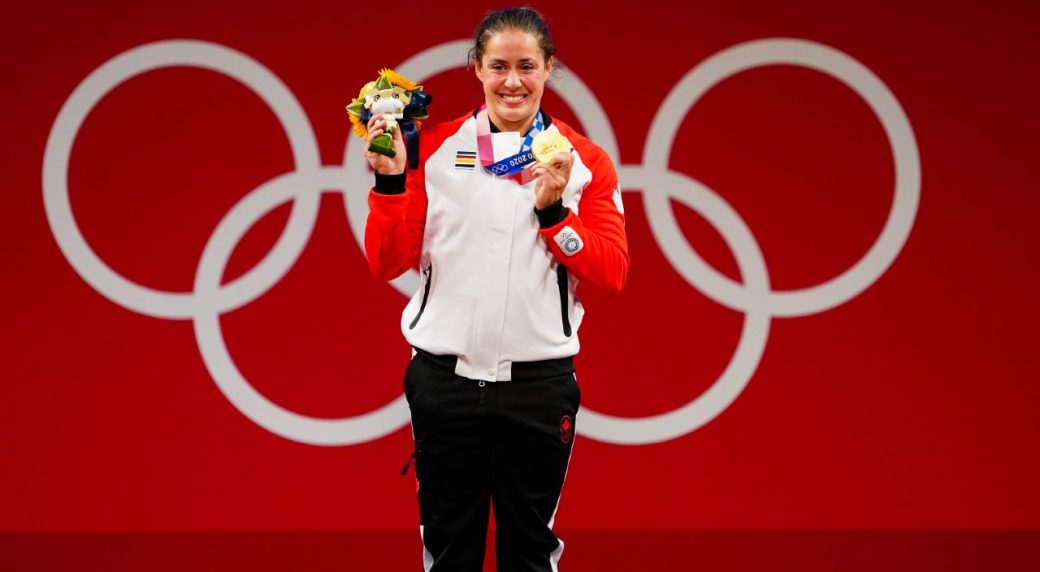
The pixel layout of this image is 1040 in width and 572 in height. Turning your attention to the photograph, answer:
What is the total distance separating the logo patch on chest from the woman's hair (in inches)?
7.5

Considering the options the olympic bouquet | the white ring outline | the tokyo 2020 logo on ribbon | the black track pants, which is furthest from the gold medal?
the white ring outline

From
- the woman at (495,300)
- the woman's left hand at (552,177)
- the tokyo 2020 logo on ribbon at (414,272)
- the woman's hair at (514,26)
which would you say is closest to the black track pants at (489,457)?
the woman at (495,300)

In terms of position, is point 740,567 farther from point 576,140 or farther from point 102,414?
point 102,414

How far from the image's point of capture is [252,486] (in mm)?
3555

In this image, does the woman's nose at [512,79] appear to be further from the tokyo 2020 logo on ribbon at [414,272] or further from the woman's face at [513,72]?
the tokyo 2020 logo on ribbon at [414,272]

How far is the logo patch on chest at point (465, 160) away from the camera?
91.1 inches

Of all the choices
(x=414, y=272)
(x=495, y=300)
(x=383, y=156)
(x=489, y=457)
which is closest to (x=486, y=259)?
(x=495, y=300)

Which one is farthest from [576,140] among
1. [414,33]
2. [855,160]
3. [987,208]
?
[987,208]

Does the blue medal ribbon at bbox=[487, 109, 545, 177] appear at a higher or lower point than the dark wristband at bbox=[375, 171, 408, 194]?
higher

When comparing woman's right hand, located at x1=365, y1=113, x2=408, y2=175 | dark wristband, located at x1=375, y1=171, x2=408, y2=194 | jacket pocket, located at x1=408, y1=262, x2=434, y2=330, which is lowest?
jacket pocket, located at x1=408, y1=262, x2=434, y2=330

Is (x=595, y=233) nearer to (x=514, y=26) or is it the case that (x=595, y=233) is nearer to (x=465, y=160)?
(x=465, y=160)

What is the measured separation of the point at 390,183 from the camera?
2184 mm

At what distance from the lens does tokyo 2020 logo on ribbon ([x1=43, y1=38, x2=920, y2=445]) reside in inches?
136

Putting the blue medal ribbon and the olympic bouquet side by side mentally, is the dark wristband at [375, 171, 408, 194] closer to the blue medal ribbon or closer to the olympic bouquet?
the olympic bouquet
